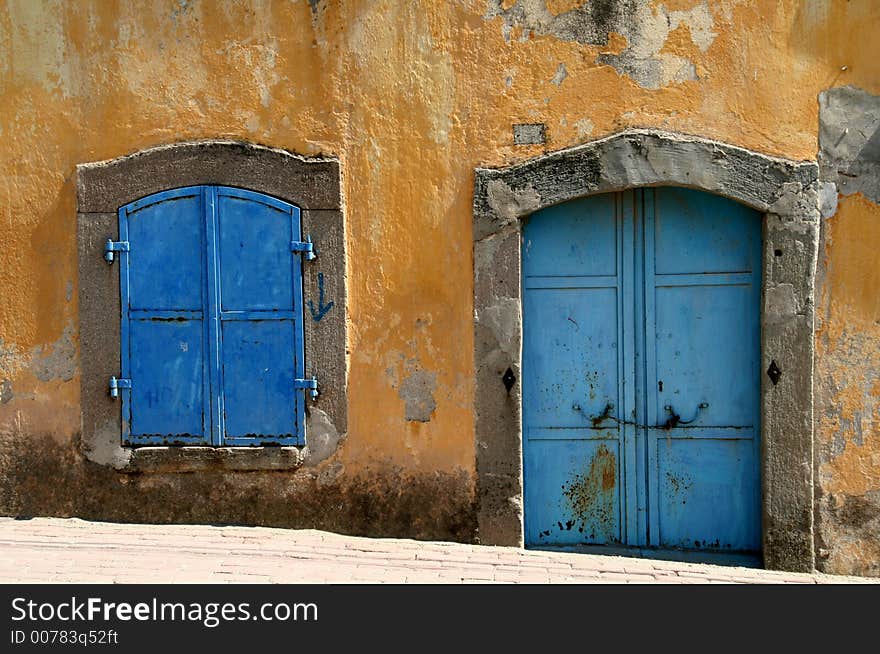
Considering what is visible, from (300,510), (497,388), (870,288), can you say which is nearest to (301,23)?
(497,388)

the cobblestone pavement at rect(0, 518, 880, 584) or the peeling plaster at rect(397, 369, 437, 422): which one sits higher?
the peeling plaster at rect(397, 369, 437, 422)

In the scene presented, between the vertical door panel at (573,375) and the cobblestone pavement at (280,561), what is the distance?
0.26 meters

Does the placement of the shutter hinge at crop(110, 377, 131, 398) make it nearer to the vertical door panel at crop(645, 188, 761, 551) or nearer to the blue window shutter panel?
the blue window shutter panel

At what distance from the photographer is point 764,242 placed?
16.6 feet

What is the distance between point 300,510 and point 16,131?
278cm

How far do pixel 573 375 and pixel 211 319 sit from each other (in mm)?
2098

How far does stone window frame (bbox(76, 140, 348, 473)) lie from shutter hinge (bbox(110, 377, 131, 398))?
5 cm

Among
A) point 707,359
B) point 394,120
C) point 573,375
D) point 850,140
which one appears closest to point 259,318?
point 394,120

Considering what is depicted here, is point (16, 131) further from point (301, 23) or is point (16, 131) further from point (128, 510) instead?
point (128, 510)

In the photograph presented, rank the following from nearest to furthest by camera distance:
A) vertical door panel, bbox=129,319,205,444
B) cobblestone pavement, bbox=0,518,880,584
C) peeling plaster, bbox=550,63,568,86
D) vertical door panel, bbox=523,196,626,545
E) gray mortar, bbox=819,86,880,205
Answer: cobblestone pavement, bbox=0,518,880,584 < gray mortar, bbox=819,86,880,205 < peeling plaster, bbox=550,63,568,86 < vertical door panel, bbox=523,196,626,545 < vertical door panel, bbox=129,319,205,444

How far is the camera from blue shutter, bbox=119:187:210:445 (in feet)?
17.5

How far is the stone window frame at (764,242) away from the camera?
16.4 ft

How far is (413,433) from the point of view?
208 inches

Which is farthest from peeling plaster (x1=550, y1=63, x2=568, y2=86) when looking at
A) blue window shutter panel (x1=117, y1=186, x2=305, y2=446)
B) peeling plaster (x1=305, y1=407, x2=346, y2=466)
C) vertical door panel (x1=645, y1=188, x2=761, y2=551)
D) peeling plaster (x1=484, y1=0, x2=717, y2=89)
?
peeling plaster (x1=305, y1=407, x2=346, y2=466)
